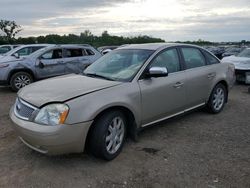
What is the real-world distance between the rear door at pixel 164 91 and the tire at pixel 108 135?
49cm

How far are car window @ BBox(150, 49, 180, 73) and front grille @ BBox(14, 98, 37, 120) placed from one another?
203 centimetres

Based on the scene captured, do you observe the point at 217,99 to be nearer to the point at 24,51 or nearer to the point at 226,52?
the point at 24,51

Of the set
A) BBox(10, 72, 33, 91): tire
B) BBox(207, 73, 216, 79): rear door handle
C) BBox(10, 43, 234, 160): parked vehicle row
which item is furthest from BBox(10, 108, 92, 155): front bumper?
BBox(10, 72, 33, 91): tire

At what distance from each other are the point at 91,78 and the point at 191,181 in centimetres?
212

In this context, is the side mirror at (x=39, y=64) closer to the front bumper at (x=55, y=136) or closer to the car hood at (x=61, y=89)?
the car hood at (x=61, y=89)

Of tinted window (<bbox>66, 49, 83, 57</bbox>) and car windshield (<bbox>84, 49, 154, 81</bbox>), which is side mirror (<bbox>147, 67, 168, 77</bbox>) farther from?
tinted window (<bbox>66, 49, 83, 57</bbox>)

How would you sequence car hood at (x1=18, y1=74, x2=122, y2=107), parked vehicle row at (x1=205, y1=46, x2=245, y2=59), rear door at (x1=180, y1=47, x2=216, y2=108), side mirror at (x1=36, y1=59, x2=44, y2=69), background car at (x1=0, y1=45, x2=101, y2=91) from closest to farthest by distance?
car hood at (x1=18, y1=74, x2=122, y2=107)
rear door at (x1=180, y1=47, x2=216, y2=108)
background car at (x1=0, y1=45, x2=101, y2=91)
side mirror at (x1=36, y1=59, x2=44, y2=69)
parked vehicle row at (x1=205, y1=46, x2=245, y2=59)

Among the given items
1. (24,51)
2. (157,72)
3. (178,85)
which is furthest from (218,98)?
(24,51)

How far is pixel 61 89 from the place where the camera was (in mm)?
3965

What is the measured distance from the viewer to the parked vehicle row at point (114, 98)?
3582mm

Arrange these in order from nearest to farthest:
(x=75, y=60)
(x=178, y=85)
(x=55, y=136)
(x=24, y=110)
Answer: (x=55, y=136), (x=24, y=110), (x=178, y=85), (x=75, y=60)

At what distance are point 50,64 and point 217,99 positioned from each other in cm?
573

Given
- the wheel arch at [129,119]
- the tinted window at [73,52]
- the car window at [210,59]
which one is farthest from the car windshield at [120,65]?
the tinted window at [73,52]

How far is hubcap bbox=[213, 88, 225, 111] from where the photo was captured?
6.22 m
